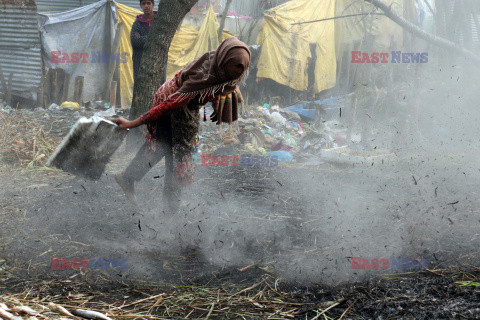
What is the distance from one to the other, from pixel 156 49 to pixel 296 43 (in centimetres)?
705

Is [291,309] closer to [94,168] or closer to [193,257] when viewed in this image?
[193,257]

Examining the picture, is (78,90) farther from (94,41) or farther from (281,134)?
(281,134)

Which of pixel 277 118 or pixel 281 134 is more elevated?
pixel 277 118

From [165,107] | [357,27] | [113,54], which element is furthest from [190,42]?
[165,107]

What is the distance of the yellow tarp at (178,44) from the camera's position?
9.84 meters

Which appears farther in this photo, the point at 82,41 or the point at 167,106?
the point at 82,41

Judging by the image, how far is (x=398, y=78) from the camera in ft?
38.4

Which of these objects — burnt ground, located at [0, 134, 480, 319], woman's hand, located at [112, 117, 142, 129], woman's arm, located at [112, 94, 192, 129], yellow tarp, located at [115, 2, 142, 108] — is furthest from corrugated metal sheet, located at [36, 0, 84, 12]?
woman's arm, located at [112, 94, 192, 129]

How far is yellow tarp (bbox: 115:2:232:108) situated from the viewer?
9836 mm

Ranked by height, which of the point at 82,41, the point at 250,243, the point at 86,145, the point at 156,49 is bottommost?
the point at 250,243

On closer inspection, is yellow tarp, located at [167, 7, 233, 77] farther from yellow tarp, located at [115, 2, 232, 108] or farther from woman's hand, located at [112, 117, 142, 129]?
woman's hand, located at [112, 117, 142, 129]

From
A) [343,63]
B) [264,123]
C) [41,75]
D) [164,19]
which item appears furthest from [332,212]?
[343,63]

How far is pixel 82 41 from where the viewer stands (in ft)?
32.1

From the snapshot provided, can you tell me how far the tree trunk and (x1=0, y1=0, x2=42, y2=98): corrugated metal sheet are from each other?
5.04m
